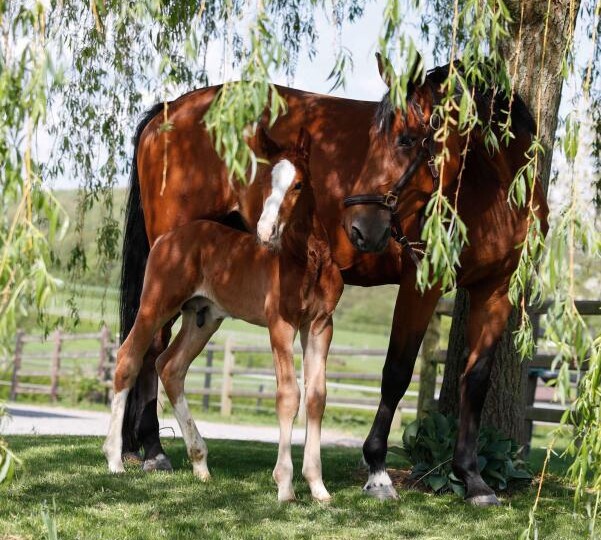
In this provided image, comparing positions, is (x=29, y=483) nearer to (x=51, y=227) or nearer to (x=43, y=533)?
(x=43, y=533)

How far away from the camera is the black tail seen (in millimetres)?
6668

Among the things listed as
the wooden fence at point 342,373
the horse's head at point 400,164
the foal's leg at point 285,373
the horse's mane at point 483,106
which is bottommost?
the wooden fence at point 342,373

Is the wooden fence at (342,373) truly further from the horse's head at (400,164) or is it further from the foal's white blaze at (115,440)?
the foal's white blaze at (115,440)

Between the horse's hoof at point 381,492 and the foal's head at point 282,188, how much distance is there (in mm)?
1691

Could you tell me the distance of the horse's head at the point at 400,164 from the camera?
16.8 ft

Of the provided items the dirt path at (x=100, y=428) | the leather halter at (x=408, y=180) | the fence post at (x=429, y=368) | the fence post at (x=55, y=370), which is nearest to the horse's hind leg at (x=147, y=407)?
the leather halter at (x=408, y=180)

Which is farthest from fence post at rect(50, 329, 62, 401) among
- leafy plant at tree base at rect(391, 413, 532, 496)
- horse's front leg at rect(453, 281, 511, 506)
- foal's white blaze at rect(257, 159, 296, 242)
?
foal's white blaze at rect(257, 159, 296, 242)

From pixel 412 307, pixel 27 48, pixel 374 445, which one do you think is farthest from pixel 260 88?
pixel 374 445

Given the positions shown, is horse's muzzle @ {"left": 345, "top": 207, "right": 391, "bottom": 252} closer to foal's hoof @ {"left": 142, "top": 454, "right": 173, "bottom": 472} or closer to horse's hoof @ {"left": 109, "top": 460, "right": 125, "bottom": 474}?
horse's hoof @ {"left": 109, "top": 460, "right": 125, "bottom": 474}

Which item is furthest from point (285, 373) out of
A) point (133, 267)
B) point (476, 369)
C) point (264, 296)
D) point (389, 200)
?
point (133, 267)

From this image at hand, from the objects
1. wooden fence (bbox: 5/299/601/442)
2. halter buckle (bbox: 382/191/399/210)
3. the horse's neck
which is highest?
halter buckle (bbox: 382/191/399/210)

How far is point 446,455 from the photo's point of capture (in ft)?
20.8

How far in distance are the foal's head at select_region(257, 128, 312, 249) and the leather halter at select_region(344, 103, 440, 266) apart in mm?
308

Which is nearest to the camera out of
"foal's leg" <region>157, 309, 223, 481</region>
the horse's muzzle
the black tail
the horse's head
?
the horse's muzzle
